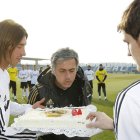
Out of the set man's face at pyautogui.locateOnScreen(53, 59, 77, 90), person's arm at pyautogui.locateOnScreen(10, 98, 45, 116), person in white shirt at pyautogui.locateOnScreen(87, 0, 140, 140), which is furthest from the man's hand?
person in white shirt at pyautogui.locateOnScreen(87, 0, 140, 140)

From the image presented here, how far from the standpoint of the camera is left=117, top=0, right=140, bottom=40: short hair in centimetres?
183

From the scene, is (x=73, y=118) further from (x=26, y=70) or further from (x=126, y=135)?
(x=26, y=70)

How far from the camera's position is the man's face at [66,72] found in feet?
11.9

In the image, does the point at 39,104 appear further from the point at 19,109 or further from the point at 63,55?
the point at 63,55

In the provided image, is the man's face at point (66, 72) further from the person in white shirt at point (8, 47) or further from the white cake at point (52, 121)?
the white cake at point (52, 121)

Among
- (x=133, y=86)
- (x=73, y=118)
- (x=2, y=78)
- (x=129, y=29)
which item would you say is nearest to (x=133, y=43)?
(x=129, y=29)

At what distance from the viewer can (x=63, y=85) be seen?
370 cm

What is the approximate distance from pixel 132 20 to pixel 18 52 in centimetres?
156

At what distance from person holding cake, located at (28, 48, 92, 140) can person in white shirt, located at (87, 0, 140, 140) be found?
171cm

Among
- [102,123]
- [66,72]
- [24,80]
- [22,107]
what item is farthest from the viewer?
[24,80]

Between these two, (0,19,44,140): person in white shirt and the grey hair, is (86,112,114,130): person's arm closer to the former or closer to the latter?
(0,19,44,140): person in white shirt

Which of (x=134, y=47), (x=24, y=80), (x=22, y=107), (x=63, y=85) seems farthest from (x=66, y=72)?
(x=24, y=80)

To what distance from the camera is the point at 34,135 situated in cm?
280

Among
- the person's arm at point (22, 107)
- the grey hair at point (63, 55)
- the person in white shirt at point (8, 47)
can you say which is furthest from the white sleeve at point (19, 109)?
the grey hair at point (63, 55)
